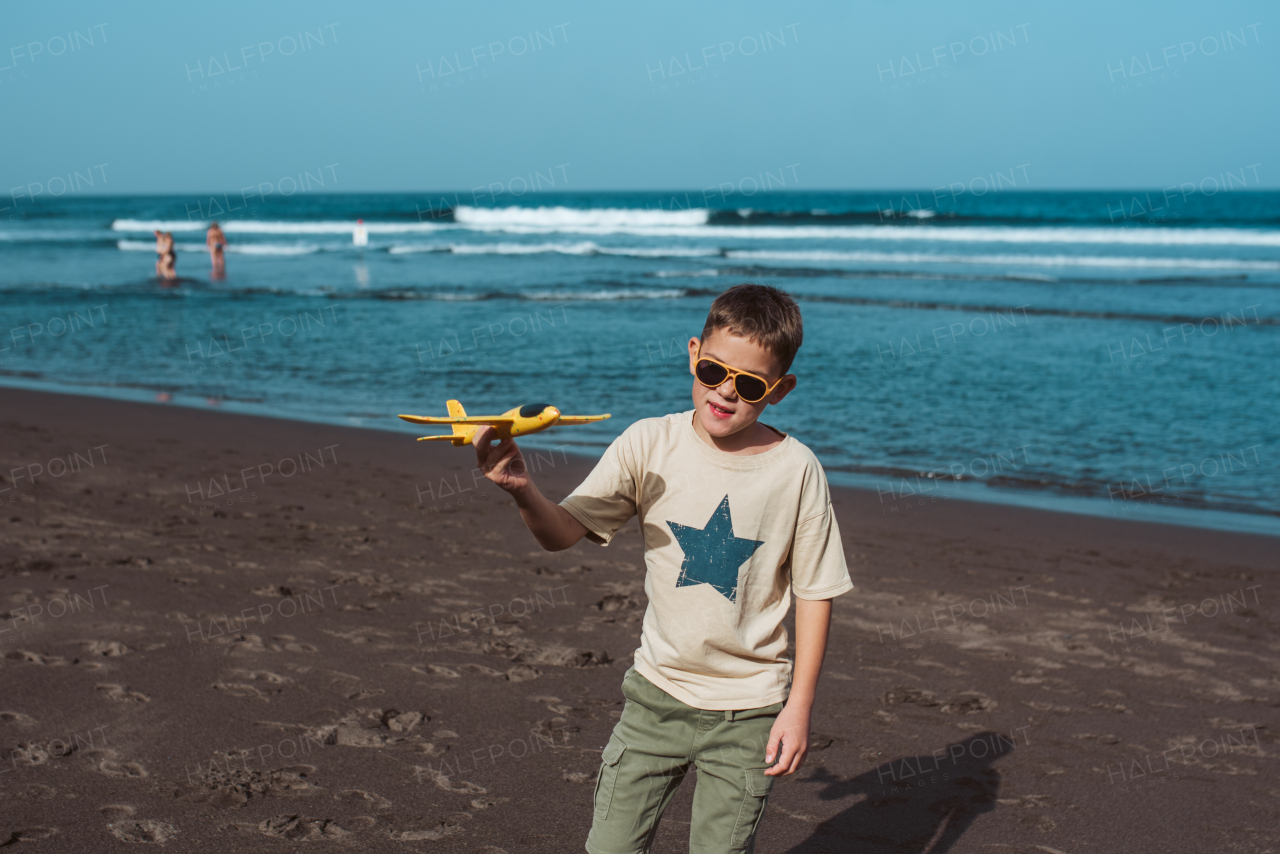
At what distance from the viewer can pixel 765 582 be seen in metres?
2.22

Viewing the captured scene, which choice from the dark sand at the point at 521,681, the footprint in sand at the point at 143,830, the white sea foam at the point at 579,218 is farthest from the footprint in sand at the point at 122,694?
the white sea foam at the point at 579,218

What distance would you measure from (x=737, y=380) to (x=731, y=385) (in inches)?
0.7

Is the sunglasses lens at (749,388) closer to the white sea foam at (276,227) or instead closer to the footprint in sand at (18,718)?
the footprint in sand at (18,718)

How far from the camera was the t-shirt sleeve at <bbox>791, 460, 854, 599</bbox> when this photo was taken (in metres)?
2.20

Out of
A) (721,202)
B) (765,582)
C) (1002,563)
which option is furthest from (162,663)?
(721,202)

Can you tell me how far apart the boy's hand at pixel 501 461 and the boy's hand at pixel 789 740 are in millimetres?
783

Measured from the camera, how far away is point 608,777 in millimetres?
2229

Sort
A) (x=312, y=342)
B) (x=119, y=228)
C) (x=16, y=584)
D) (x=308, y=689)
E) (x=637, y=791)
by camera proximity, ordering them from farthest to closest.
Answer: (x=119, y=228)
(x=312, y=342)
(x=16, y=584)
(x=308, y=689)
(x=637, y=791)

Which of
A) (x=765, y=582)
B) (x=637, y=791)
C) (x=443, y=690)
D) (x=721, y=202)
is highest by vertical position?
(x=721, y=202)

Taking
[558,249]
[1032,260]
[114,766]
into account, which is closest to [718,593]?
[114,766]

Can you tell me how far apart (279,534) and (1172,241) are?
35.0 meters

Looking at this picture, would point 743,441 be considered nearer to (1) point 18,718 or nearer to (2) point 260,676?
(2) point 260,676

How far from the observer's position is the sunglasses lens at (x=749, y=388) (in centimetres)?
209

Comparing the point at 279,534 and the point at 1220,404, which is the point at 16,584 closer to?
the point at 279,534
